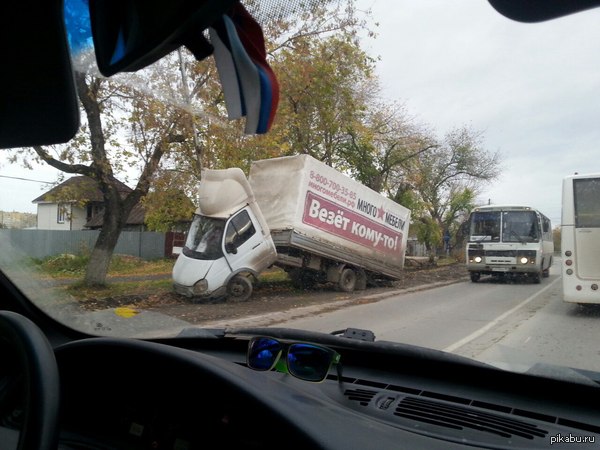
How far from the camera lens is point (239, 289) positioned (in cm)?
803

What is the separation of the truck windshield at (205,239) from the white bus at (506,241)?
18.1ft

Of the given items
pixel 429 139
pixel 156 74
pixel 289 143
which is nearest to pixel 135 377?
pixel 156 74

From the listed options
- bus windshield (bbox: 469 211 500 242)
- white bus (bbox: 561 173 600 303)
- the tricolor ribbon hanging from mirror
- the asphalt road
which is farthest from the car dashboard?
bus windshield (bbox: 469 211 500 242)

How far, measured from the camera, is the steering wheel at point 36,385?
5.15ft

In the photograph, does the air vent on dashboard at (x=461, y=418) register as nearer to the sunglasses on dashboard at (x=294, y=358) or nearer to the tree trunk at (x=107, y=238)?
the sunglasses on dashboard at (x=294, y=358)

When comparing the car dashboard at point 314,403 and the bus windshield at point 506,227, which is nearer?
the car dashboard at point 314,403

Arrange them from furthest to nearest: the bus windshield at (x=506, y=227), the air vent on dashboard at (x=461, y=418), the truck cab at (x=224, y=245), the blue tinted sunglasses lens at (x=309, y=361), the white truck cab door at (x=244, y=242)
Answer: the bus windshield at (x=506, y=227)
the white truck cab door at (x=244, y=242)
the truck cab at (x=224, y=245)
the blue tinted sunglasses lens at (x=309, y=361)
the air vent on dashboard at (x=461, y=418)

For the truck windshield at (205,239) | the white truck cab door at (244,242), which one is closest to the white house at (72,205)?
the truck windshield at (205,239)

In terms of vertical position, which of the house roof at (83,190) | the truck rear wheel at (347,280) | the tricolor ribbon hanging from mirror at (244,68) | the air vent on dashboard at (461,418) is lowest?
the air vent on dashboard at (461,418)

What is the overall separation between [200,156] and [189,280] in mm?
2201

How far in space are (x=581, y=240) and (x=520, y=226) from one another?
7495 millimetres

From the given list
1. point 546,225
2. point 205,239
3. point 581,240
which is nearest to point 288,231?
point 205,239

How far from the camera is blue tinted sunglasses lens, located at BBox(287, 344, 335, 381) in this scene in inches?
90.4

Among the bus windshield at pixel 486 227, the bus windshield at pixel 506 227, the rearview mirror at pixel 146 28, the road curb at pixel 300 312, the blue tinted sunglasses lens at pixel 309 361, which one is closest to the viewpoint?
the rearview mirror at pixel 146 28
